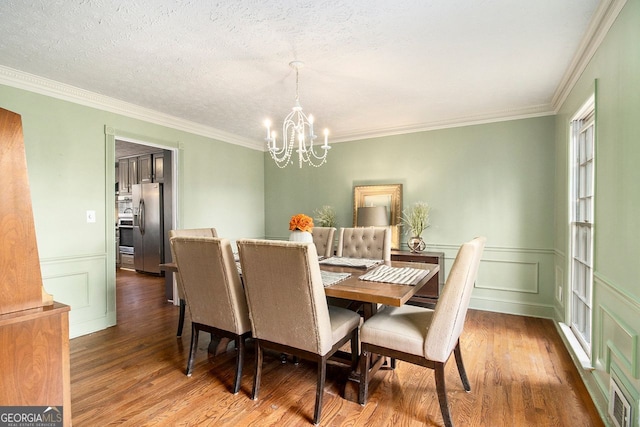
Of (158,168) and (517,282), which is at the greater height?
(158,168)

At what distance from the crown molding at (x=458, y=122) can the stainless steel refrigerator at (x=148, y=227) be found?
130 inches

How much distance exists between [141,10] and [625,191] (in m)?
2.77

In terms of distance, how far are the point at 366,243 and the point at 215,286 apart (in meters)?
1.67

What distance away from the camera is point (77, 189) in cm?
316

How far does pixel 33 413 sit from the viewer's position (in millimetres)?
1288

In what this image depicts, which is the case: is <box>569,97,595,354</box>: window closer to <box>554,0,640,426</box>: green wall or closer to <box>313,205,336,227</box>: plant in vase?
<box>554,0,640,426</box>: green wall

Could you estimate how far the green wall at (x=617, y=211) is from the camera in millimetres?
1523

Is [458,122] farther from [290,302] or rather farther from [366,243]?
[290,302]

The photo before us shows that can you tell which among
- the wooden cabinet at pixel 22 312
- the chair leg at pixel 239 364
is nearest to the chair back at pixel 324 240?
the chair leg at pixel 239 364

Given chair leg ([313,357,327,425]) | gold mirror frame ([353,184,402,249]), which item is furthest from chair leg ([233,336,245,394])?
gold mirror frame ([353,184,402,249])

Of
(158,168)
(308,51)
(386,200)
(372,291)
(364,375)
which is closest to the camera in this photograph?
(372,291)

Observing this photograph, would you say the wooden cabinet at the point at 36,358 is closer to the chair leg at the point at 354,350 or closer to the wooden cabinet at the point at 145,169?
the chair leg at the point at 354,350

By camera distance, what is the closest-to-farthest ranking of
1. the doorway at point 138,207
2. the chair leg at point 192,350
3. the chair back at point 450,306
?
the chair back at point 450,306, the chair leg at point 192,350, the doorway at point 138,207

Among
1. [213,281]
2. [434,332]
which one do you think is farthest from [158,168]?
[434,332]
